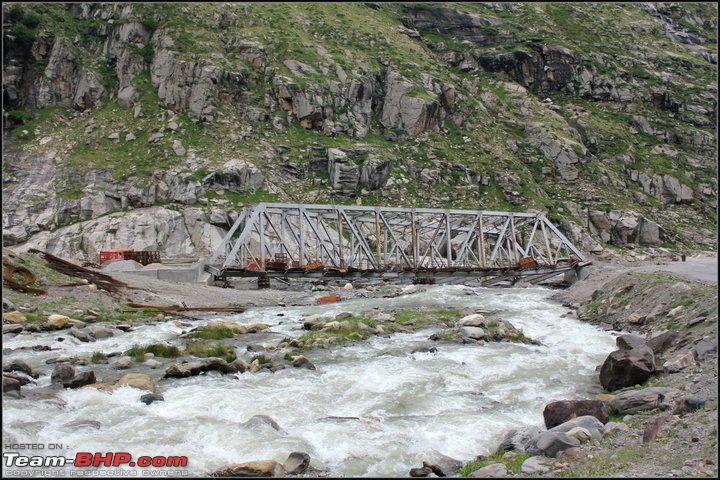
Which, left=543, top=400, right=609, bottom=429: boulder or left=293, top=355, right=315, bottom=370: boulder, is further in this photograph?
left=293, top=355, right=315, bottom=370: boulder

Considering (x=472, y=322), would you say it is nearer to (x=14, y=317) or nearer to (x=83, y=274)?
(x=14, y=317)

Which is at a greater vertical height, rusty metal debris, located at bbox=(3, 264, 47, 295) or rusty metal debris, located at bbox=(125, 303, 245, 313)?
rusty metal debris, located at bbox=(3, 264, 47, 295)

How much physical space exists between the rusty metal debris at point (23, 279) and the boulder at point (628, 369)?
2742cm

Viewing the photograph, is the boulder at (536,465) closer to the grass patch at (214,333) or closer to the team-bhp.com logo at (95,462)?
the team-bhp.com logo at (95,462)

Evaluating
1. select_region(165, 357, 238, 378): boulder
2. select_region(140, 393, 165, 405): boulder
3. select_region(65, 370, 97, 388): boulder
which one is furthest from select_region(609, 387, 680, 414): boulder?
select_region(65, 370, 97, 388): boulder

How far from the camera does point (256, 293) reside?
139ft

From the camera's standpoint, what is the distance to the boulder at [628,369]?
1466cm

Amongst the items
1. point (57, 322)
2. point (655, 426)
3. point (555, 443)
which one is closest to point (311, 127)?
point (57, 322)

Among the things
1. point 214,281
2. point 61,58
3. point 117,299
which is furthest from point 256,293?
point 61,58

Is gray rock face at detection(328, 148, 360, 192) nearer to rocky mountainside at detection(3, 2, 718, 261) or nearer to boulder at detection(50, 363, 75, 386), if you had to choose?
rocky mountainside at detection(3, 2, 718, 261)

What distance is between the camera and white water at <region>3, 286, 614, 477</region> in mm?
10945

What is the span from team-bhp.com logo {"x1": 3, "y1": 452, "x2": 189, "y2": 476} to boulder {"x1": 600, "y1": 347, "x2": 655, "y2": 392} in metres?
11.9

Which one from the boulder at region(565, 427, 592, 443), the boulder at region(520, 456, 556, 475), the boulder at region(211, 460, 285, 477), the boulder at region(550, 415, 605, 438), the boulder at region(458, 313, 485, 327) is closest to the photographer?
the boulder at region(520, 456, 556, 475)

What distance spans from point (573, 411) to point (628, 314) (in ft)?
53.6
